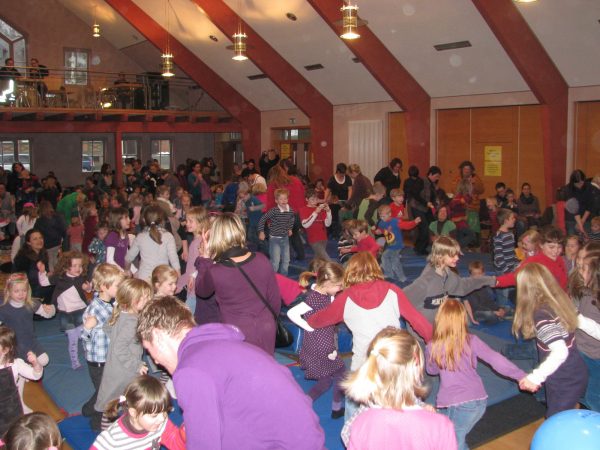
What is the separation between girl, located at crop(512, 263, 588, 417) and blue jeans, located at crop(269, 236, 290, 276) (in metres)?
5.33

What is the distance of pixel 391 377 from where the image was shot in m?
2.59

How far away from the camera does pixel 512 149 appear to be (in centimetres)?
1522

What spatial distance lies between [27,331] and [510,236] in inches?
214

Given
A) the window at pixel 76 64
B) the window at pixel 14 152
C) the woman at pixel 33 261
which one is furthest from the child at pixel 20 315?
the window at pixel 76 64

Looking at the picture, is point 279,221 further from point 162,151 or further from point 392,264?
point 162,151

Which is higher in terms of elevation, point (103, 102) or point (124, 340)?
point (103, 102)

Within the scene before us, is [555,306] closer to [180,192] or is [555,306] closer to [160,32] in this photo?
[180,192]

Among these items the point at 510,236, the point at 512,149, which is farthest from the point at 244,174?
the point at 510,236

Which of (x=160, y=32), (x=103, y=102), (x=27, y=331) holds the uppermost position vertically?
(x=160, y=32)

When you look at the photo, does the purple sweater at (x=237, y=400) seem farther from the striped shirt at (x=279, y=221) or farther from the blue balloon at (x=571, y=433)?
the striped shirt at (x=279, y=221)

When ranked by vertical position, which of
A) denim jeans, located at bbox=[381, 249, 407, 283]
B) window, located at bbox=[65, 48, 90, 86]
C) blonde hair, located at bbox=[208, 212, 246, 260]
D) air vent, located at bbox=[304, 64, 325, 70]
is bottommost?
denim jeans, located at bbox=[381, 249, 407, 283]

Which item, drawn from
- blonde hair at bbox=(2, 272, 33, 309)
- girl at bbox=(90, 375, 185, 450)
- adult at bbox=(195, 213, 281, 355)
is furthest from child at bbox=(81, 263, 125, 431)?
girl at bbox=(90, 375, 185, 450)

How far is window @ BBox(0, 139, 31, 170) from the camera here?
22922 millimetres

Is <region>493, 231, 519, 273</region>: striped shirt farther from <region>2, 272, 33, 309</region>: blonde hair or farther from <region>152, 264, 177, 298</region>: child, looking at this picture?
<region>2, 272, 33, 309</region>: blonde hair
